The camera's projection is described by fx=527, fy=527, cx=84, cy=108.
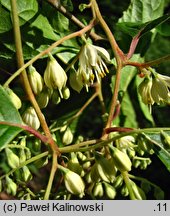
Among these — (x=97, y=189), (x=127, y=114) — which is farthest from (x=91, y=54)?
(x=127, y=114)

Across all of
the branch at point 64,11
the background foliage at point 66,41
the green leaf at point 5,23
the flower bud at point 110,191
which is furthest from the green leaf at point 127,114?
the green leaf at point 5,23

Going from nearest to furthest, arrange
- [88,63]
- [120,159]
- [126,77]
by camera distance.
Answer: [120,159] → [88,63] → [126,77]

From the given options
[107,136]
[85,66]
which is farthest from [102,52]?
[107,136]

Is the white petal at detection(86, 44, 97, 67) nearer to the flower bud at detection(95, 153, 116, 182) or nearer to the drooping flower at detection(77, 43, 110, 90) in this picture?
the drooping flower at detection(77, 43, 110, 90)

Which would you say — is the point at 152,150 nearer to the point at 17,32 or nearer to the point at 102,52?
the point at 102,52

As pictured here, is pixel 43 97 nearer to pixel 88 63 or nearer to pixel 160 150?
pixel 88 63

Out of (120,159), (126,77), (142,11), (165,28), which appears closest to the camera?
(120,159)

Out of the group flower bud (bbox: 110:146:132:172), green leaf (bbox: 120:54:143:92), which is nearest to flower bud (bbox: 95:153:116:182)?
flower bud (bbox: 110:146:132:172)
